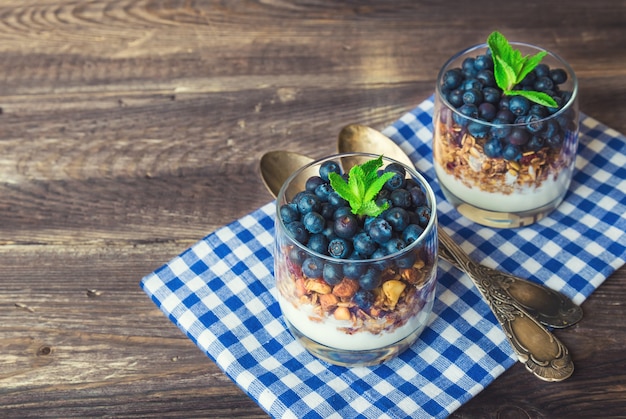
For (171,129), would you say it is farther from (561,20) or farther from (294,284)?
(561,20)

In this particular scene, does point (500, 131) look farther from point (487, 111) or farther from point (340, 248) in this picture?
point (340, 248)

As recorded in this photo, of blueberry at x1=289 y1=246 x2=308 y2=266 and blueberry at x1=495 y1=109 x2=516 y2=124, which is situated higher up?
blueberry at x1=495 y1=109 x2=516 y2=124

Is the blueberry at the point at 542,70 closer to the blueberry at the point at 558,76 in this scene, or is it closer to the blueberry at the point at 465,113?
the blueberry at the point at 558,76

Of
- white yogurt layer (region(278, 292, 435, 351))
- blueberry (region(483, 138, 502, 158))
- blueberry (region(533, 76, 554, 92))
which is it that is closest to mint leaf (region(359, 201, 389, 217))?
white yogurt layer (region(278, 292, 435, 351))

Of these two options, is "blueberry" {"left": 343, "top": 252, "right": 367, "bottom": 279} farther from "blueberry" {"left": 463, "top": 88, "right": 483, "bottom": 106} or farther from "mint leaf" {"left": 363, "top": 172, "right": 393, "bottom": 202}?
"blueberry" {"left": 463, "top": 88, "right": 483, "bottom": 106}

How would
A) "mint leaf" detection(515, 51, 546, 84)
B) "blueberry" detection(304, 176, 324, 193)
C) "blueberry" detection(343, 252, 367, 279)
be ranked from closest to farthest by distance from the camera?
"blueberry" detection(343, 252, 367, 279) < "blueberry" detection(304, 176, 324, 193) < "mint leaf" detection(515, 51, 546, 84)

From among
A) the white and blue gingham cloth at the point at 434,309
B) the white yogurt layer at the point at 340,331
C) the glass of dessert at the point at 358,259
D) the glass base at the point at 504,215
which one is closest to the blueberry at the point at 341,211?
the glass of dessert at the point at 358,259
